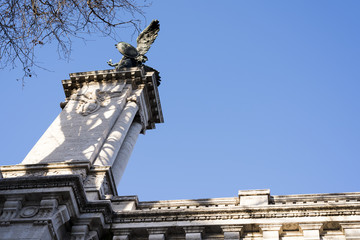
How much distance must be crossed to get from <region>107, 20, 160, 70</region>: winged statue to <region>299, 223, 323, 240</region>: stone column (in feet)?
58.9

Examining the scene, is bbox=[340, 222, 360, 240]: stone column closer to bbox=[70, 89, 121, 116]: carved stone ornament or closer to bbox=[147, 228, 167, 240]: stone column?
bbox=[147, 228, 167, 240]: stone column

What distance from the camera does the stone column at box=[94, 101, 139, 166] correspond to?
23000 mm

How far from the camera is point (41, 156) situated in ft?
75.9

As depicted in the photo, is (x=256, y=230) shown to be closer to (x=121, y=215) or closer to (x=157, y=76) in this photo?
(x=121, y=215)

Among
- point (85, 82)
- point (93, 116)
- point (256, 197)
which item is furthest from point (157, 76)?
point (256, 197)

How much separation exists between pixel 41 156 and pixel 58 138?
4.94 feet

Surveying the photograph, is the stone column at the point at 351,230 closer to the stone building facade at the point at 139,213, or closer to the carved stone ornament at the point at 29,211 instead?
the stone building facade at the point at 139,213

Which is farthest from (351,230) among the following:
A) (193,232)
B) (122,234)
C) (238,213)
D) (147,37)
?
(147,37)

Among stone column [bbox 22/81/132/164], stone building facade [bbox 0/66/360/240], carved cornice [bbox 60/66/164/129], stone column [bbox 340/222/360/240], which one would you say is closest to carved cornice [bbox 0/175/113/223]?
stone building facade [bbox 0/66/360/240]

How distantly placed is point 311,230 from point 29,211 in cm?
854

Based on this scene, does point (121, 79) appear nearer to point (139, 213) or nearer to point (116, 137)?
point (116, 137)

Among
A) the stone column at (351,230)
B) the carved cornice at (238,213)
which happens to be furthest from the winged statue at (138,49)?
the stone column at (351,230)

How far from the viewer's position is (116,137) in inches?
968

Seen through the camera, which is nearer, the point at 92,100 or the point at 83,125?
the point at 83,125
